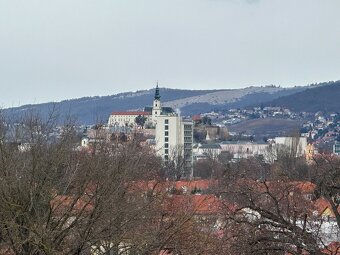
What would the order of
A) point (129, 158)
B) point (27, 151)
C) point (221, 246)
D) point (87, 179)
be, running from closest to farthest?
point (221, 246)
point (87, 179)
point (27, 151)
point (129, 158)

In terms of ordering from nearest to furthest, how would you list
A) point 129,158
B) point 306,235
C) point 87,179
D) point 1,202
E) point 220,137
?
1. point 306,235
2. point 1,202
3. point 87,179
4. point 129,158
5. point 220,137

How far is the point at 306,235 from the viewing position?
1136 cm

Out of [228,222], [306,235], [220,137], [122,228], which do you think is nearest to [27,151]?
[122,228]

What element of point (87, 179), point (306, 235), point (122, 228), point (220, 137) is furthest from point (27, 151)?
point (220, 137)

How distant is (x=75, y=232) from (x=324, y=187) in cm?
439

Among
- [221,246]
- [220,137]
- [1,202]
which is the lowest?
[220,137]

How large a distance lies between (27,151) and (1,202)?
148 inches

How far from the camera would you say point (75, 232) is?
14.0 m

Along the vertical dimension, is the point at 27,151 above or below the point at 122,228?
above

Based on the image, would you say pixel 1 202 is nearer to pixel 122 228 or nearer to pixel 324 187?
pixel 122 228

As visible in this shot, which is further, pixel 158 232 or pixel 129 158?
pixel 129 158

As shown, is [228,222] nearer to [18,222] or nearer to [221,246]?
[221,246]

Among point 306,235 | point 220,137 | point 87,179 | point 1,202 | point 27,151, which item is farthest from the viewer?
point 220,137

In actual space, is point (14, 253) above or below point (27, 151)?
below
